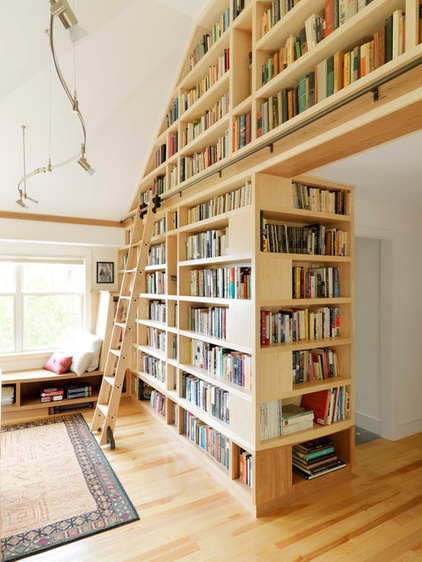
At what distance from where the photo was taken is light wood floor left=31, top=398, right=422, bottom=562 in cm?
194

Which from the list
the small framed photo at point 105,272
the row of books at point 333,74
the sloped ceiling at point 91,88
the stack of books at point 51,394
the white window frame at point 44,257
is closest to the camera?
the row of books at point 333,74

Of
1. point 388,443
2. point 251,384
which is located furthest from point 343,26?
point 388,443

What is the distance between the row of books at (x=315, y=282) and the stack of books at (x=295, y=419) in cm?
83

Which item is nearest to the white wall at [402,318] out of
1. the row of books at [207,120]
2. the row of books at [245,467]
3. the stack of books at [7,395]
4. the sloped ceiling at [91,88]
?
the row of books at [207,120]

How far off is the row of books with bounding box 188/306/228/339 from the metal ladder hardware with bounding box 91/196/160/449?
579mm

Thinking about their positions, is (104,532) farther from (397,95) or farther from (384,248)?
(384,248)

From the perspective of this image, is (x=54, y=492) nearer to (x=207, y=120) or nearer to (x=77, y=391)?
(x=77, y=391)

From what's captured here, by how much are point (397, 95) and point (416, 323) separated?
2.87 m

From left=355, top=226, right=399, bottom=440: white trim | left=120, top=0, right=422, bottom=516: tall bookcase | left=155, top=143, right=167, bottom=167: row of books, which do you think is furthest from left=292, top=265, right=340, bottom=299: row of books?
left=155, top=143, right=167, bottom=167: row of books

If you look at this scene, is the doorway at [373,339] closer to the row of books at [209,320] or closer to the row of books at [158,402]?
the row of books at [209,320]

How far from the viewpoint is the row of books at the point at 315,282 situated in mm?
2508

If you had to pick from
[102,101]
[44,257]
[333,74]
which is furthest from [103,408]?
[333,74]

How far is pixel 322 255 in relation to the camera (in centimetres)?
259

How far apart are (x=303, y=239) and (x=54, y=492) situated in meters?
2.58
